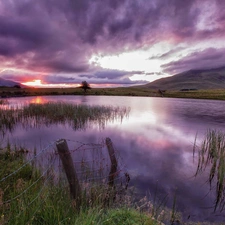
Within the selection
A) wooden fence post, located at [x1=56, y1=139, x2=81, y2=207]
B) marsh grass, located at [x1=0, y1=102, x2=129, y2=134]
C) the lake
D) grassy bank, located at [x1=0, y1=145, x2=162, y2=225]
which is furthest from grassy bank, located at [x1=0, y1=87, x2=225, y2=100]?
wooden fence post, located at [x1=56, y1=139, x2=81, y2=207]

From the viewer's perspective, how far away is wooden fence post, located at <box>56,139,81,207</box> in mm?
5016

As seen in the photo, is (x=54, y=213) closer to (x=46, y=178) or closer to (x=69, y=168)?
(x=69, y=168)

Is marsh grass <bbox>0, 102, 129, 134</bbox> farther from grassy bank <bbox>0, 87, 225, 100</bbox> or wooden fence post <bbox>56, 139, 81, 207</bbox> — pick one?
grassy bank <bbox>0, 87, 225, 100</bbox>

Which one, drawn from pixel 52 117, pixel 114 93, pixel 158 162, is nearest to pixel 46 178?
pixel 158 162

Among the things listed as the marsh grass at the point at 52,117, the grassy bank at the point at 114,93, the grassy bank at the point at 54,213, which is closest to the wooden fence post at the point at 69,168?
the grassy bank at the point at 54,213

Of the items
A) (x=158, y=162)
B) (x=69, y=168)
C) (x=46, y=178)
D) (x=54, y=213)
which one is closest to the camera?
(x=54, y=213)

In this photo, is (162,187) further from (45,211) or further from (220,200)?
(45,211)

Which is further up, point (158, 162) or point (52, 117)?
point (52, 117)

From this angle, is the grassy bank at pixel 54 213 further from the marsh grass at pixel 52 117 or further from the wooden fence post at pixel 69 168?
the marsh grass at pixel 52 117

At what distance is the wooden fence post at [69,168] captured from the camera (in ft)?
16.5

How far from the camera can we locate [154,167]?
36.8 ft

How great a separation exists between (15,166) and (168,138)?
15.7 m

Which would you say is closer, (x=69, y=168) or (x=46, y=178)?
(x=69, y=168)

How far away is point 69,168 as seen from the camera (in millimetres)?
5180
